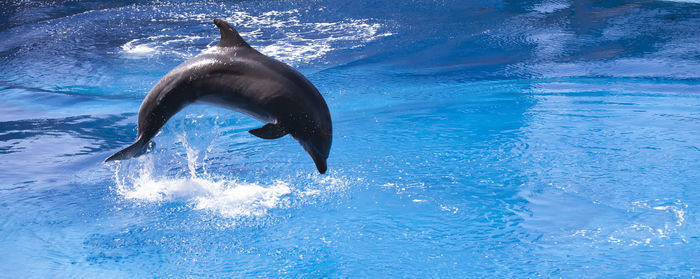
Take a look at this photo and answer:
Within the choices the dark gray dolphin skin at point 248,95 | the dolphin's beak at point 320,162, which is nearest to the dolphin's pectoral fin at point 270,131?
the dark gray dolphin skin at point 248,95

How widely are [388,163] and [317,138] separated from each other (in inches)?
75.2

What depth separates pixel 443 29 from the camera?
30.4ft

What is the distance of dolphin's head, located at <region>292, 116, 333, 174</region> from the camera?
114 inches

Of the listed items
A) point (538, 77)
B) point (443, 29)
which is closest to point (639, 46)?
point (538, 77)

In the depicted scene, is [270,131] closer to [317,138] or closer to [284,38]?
[317,138]

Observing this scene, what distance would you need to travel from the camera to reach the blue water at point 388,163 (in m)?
3.55

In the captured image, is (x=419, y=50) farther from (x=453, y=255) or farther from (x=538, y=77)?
(x=453, y=255)

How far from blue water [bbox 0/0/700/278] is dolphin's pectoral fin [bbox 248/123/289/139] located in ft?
3.07

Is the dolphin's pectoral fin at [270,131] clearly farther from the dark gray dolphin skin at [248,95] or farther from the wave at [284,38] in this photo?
the wave at [284,38]

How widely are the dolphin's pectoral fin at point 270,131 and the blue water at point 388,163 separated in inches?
36.9

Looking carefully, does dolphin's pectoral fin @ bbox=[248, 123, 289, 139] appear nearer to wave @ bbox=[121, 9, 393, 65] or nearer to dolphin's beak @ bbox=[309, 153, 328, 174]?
dolphin's beak @ bbox=[309, 153, 328, 174]

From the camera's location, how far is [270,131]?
9.22 feet

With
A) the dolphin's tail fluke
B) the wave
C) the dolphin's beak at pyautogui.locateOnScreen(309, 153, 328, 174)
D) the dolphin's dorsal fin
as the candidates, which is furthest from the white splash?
the wave

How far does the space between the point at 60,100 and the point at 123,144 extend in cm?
182
